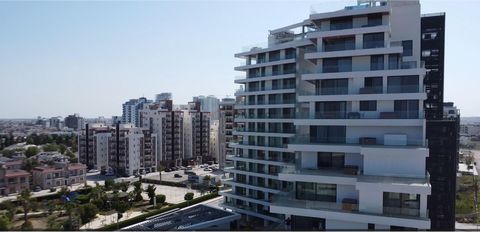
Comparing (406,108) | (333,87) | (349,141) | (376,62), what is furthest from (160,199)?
(406,108)

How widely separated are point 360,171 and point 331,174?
169 cm

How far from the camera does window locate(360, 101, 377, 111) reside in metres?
20.1

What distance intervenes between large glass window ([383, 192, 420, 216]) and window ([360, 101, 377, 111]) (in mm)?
4994

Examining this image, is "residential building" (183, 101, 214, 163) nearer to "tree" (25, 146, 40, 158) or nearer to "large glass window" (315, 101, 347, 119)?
"tree" (25, 146, 40, 158)

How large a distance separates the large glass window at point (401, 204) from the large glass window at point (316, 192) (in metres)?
2.70

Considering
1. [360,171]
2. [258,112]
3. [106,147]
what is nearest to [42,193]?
[106,147]

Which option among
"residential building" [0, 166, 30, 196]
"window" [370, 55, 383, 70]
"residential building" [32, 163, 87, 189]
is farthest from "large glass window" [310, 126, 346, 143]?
"residential building" [32, 163, 87, 189]

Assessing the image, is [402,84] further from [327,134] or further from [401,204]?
→ [401,204]

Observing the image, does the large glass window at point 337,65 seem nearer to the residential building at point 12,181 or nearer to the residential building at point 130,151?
the residential building at point 12,181

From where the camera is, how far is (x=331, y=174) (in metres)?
19.2

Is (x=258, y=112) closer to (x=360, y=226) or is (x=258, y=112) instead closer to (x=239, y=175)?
(x=239, y=175)

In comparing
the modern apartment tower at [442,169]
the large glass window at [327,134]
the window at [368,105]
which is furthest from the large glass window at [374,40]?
the modern apartment tower at [442,169]

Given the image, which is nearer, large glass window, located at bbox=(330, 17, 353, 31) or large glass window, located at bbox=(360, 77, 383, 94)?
large glass window, located at bbox=(360, 77, 383, 94)

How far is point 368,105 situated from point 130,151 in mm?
52171
